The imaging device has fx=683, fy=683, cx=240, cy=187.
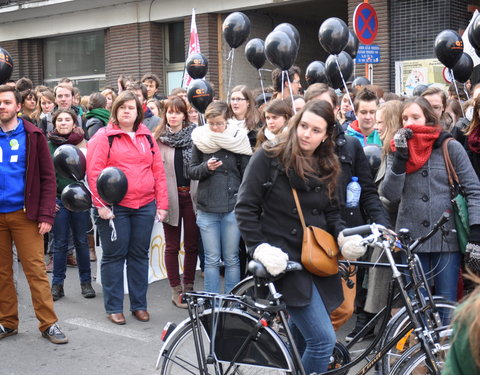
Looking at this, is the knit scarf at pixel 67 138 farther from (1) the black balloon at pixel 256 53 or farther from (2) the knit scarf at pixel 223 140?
(1) the black balloon at pixel 256 53

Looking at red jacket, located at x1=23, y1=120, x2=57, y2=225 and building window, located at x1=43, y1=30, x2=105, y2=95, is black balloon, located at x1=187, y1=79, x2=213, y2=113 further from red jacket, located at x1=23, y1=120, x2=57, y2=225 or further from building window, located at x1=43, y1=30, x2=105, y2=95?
building window, located at x1=43, y1=30, x2=105, y2=95

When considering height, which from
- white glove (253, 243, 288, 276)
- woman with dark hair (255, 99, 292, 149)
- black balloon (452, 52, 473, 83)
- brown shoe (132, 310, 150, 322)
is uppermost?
black balloon (452, 52, 473, 83)

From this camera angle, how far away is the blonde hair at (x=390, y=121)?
484 cm

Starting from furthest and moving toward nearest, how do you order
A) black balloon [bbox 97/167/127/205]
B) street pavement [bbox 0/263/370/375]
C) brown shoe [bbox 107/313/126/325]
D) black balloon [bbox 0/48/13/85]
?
black balloon [bbox 0/48/13/85]
brown shoe [bbox 107/313/126/325]
black balloon [bbox 97/167/127/205]
street pavement [bbox 0/263/370/375]

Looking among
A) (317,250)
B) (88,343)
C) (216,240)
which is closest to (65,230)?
(88,343)

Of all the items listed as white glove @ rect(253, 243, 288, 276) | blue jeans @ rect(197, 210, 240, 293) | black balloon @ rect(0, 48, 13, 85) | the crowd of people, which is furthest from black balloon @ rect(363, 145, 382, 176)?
black balloon @ rect(0, 48, 13, 85)

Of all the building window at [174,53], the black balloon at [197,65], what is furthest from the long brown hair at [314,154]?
the building window at [174,53]

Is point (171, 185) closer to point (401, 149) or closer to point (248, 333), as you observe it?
point (401, 149)

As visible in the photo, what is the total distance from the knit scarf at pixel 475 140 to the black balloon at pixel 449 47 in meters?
2.64

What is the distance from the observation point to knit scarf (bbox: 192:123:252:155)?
19.6ft

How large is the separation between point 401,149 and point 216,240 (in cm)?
216

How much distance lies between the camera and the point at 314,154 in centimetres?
380

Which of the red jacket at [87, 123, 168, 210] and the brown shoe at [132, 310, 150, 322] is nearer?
the red jacket at [87, 123, 168, 210]

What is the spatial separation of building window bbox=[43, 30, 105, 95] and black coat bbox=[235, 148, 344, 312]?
56.3ft
